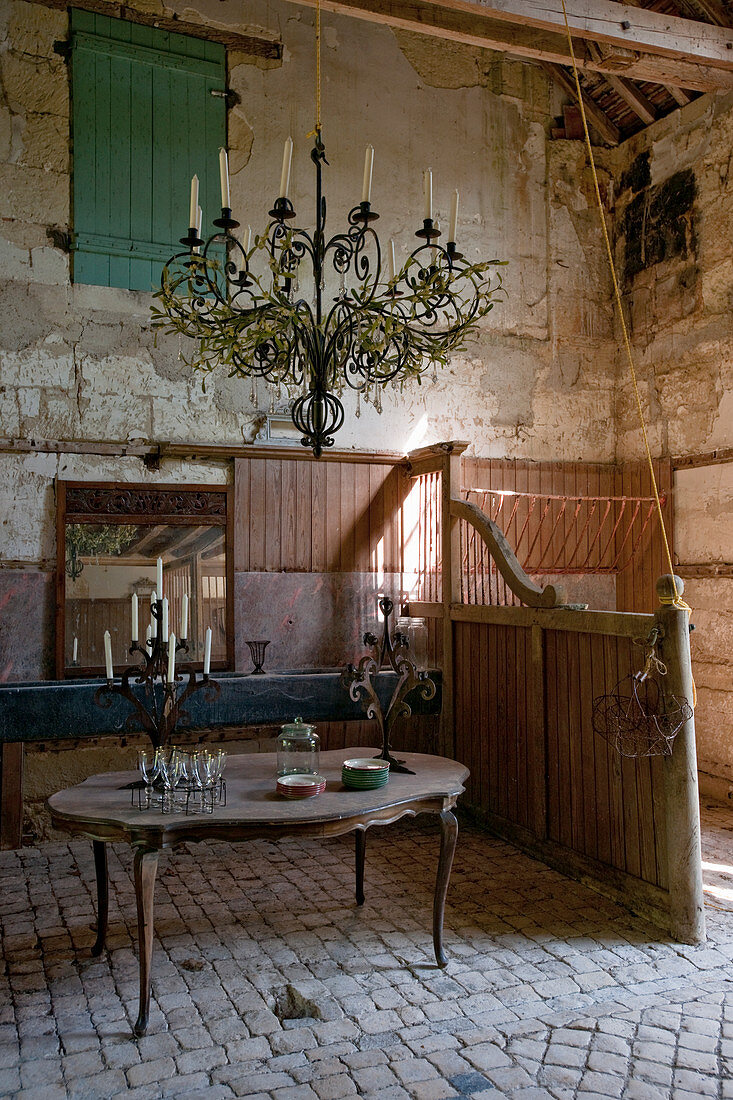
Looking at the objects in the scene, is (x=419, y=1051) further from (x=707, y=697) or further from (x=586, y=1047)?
(x=707, y=697)

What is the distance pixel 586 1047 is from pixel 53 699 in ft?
9.39

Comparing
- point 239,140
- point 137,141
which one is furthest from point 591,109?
point 137,141

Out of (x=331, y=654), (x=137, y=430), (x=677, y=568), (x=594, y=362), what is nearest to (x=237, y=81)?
(x=137, y=430)

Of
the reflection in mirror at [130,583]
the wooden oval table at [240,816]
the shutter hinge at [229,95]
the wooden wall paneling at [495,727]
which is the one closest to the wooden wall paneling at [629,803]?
the wooden oval table at [240,816]

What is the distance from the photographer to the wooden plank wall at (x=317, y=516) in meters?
5.05

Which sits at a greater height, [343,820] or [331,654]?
[331,654]

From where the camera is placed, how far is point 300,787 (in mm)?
2912

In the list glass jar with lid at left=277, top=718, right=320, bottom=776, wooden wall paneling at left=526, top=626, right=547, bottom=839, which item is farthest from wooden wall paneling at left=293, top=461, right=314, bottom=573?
glass jar with lid at left=277, top=718, right=320, bottom=776

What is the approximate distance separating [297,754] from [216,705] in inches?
57.4

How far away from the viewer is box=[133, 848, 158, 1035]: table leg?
254cm

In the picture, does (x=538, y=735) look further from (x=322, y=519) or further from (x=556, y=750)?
(x=322, y=519)

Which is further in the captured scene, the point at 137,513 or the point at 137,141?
the point at 137,141

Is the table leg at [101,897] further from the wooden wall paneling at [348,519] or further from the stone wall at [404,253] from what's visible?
the wooden wall paneling at [348,519]

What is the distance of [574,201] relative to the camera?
20.1ft
